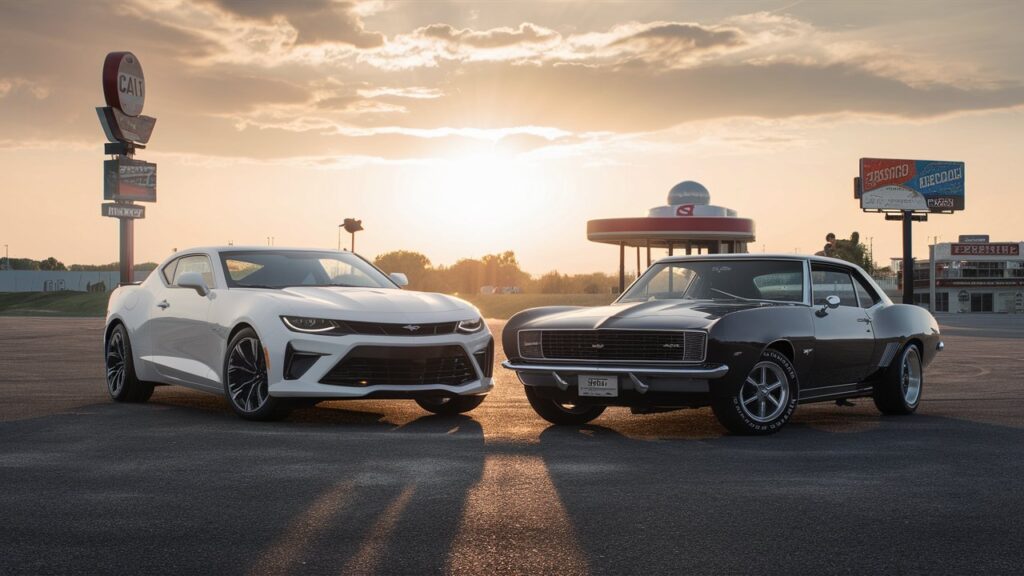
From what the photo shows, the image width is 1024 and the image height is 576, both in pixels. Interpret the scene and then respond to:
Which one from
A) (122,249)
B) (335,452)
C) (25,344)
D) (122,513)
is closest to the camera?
(122,513)

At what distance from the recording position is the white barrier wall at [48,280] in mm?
152875

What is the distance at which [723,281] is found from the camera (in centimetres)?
1038

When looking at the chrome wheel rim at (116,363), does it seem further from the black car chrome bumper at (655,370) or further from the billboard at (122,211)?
the billboard at (122,211)

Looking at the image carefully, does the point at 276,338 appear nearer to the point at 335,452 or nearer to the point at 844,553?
the point at 335,452

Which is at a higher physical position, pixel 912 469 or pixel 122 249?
pixel 122 249

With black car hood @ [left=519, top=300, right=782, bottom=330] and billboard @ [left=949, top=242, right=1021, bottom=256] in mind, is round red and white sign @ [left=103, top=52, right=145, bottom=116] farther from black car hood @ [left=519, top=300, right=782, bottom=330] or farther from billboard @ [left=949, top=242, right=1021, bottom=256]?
billboard @ [left=949, top=242, right=1021, bottom=256]

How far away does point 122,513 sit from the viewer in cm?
602

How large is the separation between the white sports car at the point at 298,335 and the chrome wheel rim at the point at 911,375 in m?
4.17

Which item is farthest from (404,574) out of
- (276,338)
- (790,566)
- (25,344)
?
(25,344)

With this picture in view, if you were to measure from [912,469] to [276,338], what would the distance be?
17.0ft

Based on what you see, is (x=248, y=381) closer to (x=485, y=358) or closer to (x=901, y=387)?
(x=485, y=358)

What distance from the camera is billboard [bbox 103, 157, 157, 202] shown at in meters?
38.5

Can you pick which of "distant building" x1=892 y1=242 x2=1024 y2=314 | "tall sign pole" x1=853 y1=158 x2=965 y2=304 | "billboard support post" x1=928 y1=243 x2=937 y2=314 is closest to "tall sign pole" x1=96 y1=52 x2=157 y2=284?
"tall sign pole" x1=853 y1=158 x2=965 y2=304

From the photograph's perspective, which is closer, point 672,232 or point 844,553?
point 844,553
